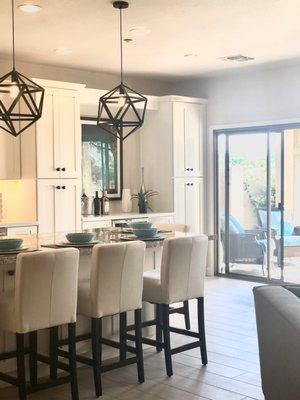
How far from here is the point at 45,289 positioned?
143 inches

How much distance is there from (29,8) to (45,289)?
2.40 m

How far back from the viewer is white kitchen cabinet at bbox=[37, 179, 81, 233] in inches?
260

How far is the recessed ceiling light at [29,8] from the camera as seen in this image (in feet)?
15.4

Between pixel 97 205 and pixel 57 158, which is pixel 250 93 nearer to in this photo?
pixel 97 205

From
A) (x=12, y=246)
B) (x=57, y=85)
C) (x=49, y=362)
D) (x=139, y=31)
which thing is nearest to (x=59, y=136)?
(x=57, y=85)

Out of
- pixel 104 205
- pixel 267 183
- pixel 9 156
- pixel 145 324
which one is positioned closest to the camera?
pixel 145 324

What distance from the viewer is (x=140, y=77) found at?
8.19 meters

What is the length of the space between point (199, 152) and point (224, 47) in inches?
84.8

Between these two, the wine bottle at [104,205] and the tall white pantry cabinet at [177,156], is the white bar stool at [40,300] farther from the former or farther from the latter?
the tall white pantry cabinet at [177,156]

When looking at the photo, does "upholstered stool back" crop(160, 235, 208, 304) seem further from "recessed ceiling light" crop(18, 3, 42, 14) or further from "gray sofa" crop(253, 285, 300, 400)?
"recessed ceiling light" crop(18, 3, 42, 14)

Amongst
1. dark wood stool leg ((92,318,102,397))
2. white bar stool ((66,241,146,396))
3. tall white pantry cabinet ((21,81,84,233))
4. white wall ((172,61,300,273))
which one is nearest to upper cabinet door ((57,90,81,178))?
tall white pantry cabinet ((21,81,84,233))

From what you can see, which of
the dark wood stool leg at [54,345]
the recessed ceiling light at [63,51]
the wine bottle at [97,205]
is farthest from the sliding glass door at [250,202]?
the dark wood stool leg at [54,345]

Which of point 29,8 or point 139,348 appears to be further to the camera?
point 29,8

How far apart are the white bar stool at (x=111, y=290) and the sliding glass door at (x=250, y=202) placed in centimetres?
400
